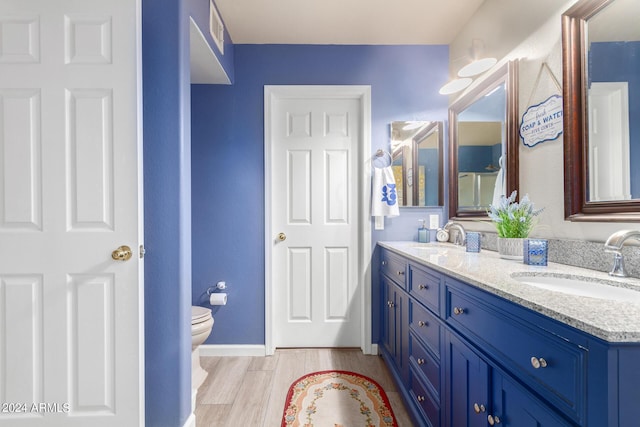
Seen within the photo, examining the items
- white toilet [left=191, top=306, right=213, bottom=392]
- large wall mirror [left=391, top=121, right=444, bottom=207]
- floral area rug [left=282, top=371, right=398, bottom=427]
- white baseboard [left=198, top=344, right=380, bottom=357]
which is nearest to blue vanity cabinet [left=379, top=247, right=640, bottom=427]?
floral area rug [left=282, top=371, right=398, bottom=427]

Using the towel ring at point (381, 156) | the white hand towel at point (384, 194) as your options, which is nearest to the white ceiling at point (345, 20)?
the towel ring at point (381, 156)

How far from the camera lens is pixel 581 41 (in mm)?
1204

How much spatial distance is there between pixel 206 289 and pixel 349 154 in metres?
1.64

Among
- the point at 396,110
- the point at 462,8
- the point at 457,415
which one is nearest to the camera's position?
the point at 457,415

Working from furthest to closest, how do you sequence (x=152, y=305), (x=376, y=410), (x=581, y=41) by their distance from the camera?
1. (x=376, y=410)
2. (x=152, y=305)
3. (x=581, y=41)

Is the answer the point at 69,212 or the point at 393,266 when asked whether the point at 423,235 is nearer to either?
the point at 393,266

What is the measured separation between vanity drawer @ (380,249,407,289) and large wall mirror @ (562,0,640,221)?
0.83 meters

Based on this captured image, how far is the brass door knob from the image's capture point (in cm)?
124

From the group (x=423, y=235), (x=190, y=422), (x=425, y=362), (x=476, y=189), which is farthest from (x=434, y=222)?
(x=190, y=422)

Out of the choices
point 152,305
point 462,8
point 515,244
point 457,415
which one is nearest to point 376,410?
point 457,415

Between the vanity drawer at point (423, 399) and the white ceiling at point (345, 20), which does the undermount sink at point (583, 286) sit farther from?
the white ceiling at point (345, 20)

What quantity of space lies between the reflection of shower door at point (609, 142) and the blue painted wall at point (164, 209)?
180 cm

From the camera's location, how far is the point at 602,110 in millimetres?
1124

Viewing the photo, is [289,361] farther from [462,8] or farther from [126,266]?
[462,8]
